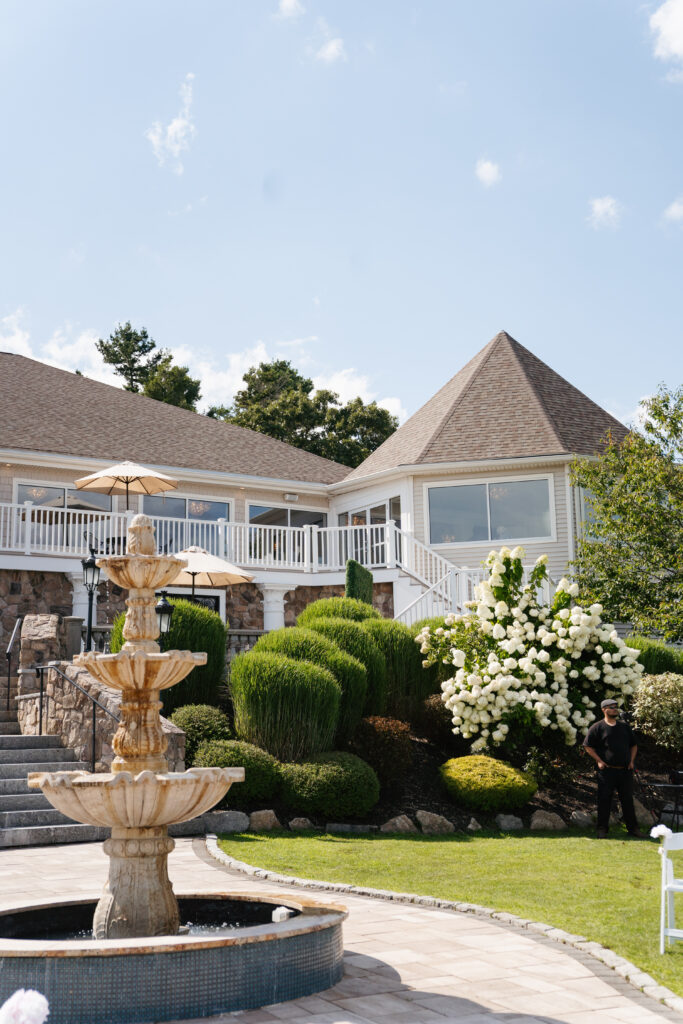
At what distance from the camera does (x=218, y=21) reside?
531 inches

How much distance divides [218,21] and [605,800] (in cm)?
1162

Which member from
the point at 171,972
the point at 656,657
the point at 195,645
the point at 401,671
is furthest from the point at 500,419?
the point at 171,972

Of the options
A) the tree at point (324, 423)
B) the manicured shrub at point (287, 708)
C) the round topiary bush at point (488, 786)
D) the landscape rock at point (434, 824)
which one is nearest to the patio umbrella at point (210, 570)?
the manicured shrub at point (287, 708)

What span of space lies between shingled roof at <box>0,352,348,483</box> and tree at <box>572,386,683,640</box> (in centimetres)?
760

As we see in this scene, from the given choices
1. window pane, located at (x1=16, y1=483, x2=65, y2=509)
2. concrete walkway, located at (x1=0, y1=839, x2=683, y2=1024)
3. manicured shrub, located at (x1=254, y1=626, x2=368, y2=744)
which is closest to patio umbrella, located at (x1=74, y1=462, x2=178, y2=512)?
window pane, located at (x1=16, y1=483, x2=65, y2=509)

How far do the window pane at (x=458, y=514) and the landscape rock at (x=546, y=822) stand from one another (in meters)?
9.88

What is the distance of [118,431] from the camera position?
23234mm

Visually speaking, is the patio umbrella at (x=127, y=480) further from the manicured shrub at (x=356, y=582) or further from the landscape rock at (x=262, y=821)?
the landscape rock at (x=262, y=821)

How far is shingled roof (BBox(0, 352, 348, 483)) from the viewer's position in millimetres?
21547

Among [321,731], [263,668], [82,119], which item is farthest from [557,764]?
[82,119]

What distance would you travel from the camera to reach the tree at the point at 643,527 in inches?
710

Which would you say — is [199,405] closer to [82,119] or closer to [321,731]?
[82,119]

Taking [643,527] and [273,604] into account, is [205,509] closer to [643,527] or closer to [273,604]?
[273,604]

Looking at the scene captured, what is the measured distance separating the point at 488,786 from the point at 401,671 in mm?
3041
